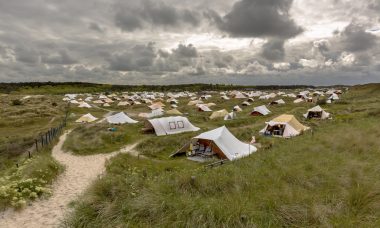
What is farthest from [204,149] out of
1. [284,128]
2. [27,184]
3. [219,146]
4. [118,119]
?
[118,119]

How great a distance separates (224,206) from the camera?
9930 millimetres

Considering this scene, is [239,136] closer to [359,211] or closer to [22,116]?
[359,211]

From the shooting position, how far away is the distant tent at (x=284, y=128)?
1411 inches

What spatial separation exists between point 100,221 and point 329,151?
636 inches

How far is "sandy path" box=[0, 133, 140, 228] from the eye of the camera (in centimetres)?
1270

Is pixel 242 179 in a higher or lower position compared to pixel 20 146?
higher

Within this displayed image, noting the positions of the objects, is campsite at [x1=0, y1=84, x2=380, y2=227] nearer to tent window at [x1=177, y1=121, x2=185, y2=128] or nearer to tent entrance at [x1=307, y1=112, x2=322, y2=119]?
tent window at [x1=177, y1=121, x2=185, y2=128]

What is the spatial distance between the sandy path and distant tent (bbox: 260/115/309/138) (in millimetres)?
19692

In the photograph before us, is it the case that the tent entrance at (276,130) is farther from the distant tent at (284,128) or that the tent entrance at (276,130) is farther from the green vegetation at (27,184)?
the green vegetation at (27,184)

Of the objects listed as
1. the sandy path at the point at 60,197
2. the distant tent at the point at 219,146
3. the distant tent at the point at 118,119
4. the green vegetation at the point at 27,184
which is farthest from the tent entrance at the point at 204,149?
the distant tent at the point at 118,119

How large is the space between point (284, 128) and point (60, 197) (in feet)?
87.6

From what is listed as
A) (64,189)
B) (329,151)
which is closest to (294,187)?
(329,151)

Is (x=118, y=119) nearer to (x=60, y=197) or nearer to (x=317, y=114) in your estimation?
(x=317, y=114)

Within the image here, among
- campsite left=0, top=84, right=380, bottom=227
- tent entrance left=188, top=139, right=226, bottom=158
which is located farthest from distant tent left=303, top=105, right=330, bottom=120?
tent entrance left=188, top=139, right=226, bottom=158
